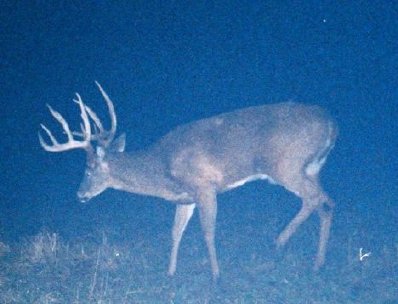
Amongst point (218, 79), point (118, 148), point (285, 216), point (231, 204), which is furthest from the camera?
point (218, 79)

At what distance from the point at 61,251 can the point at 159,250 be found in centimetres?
152

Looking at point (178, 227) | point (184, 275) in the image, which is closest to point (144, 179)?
point (178, 227)

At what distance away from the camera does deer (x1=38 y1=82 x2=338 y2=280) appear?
8.51m

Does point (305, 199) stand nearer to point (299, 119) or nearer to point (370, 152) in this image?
point (299, 119)

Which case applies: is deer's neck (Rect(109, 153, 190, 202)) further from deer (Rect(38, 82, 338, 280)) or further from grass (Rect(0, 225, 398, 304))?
grass (Rect(0, 225, 398, 304))

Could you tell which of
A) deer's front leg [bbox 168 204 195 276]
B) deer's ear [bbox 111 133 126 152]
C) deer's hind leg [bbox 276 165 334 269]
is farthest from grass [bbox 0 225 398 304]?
deer's ear [bbox 111 133 126 152]

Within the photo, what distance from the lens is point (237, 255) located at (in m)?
8.81

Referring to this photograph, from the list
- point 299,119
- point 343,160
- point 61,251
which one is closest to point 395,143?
point 343,160

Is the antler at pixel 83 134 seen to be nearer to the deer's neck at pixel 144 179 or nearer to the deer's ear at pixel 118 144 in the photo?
the deer's ear at pixel 118 144

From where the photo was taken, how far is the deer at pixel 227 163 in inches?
335

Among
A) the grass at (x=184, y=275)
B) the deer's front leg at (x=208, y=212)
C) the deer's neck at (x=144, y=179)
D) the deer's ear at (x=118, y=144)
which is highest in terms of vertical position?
the deer's ear at (x=118, y=144)

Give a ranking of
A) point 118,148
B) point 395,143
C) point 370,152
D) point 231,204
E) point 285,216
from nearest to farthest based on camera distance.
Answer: point 118,148
point 285,216
point 231,204
point 370,152
point 395,143

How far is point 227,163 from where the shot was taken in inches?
339

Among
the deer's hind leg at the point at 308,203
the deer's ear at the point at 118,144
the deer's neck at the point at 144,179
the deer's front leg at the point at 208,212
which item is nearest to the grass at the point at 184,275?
the deer's hind leg at the point at 308,203
